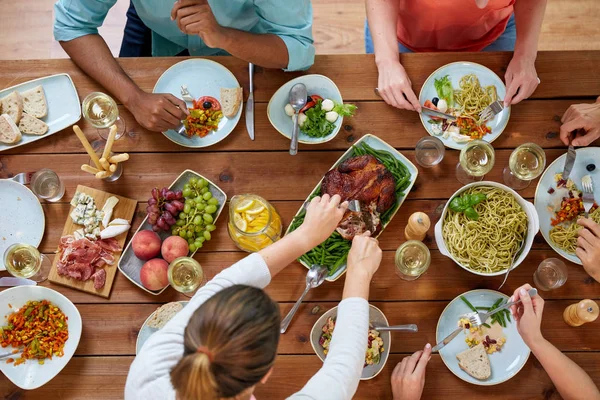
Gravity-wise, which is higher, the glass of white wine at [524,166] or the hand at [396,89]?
the hand at [396,89]

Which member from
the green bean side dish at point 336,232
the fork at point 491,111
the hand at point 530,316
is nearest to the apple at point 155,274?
the green bean side dish at point 336,232

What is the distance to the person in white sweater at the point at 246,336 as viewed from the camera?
1286mm

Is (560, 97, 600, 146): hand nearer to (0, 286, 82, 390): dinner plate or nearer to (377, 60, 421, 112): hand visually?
(377, 60, 421, 112): hand

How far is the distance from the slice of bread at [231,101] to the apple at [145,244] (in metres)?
0.63

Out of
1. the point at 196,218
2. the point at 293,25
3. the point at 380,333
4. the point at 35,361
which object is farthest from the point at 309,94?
the point at 35,361

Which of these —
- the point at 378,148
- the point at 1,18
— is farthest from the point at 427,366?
the point at 1,18

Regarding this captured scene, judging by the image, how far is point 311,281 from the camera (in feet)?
6.55

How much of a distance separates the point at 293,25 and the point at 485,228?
123cm

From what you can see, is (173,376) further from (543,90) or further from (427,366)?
(543,90)

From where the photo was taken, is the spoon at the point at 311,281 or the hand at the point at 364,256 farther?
the spoon at the point at 311,281

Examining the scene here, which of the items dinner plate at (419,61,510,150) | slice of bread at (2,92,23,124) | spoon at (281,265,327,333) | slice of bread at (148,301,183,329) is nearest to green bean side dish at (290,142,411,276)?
spoon at (281,265,327,333)

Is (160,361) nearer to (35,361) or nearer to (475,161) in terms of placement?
(35,361)

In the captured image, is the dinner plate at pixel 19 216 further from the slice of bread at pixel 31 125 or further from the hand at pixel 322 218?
the hand at pixel 322 218

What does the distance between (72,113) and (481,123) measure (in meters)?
1.88
